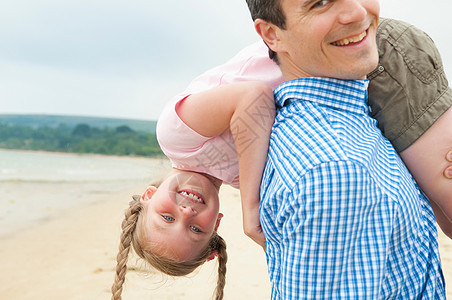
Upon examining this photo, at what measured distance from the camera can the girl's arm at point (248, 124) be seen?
2.01 meters

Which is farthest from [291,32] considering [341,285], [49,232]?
[49,232]

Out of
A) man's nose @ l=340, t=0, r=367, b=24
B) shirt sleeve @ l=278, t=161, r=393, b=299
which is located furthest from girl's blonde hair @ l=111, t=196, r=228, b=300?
man's nose @ l=340, t=0, r=367, b=24

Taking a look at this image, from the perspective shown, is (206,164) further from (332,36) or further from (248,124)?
(332,36)

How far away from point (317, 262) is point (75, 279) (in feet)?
17.1

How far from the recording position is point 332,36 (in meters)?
1.83

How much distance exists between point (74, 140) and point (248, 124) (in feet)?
143

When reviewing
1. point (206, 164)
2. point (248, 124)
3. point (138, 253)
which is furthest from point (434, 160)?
point (138, 253)

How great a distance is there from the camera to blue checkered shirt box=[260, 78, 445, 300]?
1624 mm

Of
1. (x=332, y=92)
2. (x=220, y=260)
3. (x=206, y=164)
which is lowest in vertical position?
(x=220, y=260)

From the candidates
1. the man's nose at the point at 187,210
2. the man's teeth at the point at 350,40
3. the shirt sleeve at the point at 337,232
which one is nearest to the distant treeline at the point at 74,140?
the man's nose at the point at 187,210

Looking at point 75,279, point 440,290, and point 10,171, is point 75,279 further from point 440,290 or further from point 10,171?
point 10,171

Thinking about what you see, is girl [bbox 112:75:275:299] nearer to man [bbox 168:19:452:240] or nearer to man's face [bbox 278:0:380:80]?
man [bbox 168:19:452:240]

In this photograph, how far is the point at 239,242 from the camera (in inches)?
285

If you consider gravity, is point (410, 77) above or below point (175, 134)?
above
